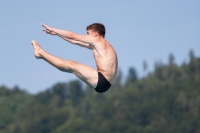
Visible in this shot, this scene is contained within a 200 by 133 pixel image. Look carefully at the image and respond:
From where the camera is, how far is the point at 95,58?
2262 cm

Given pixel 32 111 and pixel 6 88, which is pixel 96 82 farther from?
pixel 6 88

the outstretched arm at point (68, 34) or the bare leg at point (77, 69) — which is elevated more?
the outstretched arm at point (68, 34)

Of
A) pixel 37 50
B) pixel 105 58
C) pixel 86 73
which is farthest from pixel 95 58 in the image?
pixel 37 50

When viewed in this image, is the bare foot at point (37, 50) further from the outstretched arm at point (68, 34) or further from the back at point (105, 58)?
the back at point (105, 58)

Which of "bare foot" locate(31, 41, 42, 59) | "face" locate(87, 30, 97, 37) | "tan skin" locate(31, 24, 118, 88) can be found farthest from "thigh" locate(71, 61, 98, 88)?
"bare foot" locate(31, 41, 42, 59)

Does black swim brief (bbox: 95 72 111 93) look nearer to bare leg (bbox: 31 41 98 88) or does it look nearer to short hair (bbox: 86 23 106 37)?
bare leg (bbox: 31 41 98 88)

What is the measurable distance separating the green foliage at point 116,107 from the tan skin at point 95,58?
115576mm

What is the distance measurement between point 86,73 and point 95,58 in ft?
1.98

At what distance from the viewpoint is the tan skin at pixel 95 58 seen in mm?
22172

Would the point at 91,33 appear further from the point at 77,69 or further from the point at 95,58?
the point at 77,69

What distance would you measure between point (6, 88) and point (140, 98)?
3973cm

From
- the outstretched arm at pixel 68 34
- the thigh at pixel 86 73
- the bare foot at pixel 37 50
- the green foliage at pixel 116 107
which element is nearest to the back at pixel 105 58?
the thigh at pixel 86 73

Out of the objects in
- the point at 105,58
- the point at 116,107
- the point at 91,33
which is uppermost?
the point at 116,107

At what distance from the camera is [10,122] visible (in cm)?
16088
